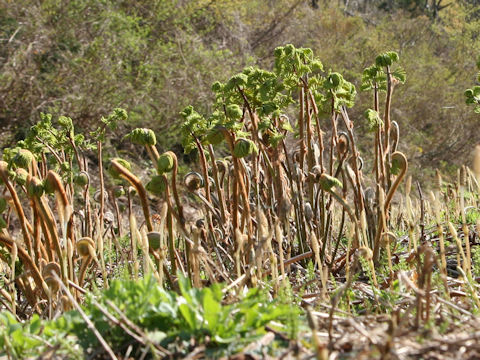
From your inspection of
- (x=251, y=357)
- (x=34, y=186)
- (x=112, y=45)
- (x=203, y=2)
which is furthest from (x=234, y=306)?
(x=203, y=2)

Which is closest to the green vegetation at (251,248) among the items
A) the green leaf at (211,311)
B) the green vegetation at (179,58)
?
the green leaf at (211,311)

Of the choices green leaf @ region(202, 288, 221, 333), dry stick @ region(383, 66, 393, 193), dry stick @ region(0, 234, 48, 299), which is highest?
dry stick @ region(383, 66, 393, 193)

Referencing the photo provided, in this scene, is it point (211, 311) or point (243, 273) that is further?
point (243, 273)

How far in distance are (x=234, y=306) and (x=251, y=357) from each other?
0.11m

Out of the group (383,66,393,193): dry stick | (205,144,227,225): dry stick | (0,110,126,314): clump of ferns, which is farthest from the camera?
(205,144,227,225): dry stick

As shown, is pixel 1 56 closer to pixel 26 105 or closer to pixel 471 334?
pixel 26 105

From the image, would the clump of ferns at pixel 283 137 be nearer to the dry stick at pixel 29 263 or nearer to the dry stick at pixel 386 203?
the dry stick at pixel 386 203

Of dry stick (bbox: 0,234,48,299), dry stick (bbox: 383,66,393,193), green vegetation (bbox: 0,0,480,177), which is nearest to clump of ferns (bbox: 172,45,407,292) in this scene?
dry stick (bbox: 383,66,393,193)

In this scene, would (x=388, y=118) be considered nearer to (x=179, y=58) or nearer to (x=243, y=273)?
(x=243, y=273)

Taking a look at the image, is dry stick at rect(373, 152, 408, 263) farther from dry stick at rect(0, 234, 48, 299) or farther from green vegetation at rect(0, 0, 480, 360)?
dry stick at rect(0, 234, 48, 299)

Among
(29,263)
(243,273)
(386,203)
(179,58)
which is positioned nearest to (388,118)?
(386,203)

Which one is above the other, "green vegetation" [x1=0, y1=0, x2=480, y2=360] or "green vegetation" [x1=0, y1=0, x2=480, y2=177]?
"green vegetation" [x1=0, y1=0, x2=480, y2=177]

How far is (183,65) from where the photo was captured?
9.13m

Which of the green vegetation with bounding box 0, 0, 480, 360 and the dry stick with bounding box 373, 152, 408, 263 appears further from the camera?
the dry stick with bounding box 373, 152, 408, 263
